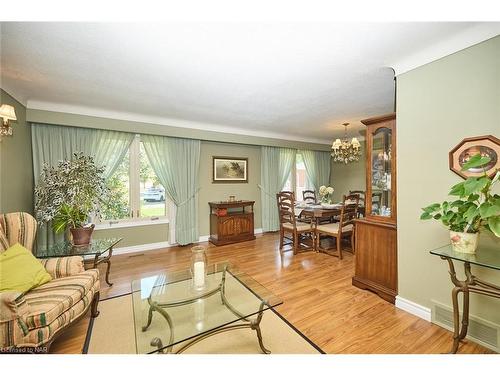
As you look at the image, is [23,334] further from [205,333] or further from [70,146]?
[70,146]

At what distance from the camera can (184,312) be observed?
1.57 metres

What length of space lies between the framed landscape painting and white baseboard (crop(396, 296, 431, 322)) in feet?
12.3

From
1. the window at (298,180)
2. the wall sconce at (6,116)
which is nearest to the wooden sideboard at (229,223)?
the window at (298,180)

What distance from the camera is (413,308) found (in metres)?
2.04

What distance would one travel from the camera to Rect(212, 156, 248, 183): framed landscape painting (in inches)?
191

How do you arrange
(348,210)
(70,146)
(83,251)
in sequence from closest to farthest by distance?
(83,251) < (70,146) < (348,210)

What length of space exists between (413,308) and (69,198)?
4.05 metres

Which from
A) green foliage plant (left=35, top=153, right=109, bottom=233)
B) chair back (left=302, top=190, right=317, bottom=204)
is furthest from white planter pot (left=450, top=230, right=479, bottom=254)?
chair back (left=302, top=190, right=317, bottom=204)

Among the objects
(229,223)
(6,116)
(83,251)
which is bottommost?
(229,223)

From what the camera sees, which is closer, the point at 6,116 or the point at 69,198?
the point at 6,116

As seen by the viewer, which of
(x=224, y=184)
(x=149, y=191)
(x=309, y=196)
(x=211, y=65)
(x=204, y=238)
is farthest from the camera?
(x=309, y=196)

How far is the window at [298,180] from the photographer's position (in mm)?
6066

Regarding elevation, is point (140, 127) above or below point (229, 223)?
above

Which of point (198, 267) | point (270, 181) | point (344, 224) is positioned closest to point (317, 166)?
point (270, 181)
